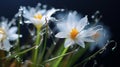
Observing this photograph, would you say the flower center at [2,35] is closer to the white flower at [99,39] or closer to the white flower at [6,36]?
the white flower at [6,36]

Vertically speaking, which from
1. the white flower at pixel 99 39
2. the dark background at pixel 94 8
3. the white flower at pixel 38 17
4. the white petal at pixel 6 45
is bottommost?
the dark background at pixel 94 8

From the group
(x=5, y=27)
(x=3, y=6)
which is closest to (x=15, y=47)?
(x=5, y=27)

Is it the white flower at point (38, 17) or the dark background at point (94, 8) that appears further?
the dark background at point (94, 8)

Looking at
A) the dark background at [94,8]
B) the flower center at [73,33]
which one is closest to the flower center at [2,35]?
the flower center at [73,33]

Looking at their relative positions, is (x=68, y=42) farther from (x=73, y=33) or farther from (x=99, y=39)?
(x=99, y=39)

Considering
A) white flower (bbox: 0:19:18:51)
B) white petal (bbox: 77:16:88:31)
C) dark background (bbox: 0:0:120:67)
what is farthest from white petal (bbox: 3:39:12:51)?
dark background (bbox: 0:0:120:67)

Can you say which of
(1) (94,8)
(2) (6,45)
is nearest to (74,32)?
(2) (6,45)

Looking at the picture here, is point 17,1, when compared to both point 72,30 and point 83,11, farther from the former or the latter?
point 72,30

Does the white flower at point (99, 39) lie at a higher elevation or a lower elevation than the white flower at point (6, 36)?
lower

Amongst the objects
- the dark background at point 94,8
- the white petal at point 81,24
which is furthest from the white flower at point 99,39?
the dark background at point 94,8
